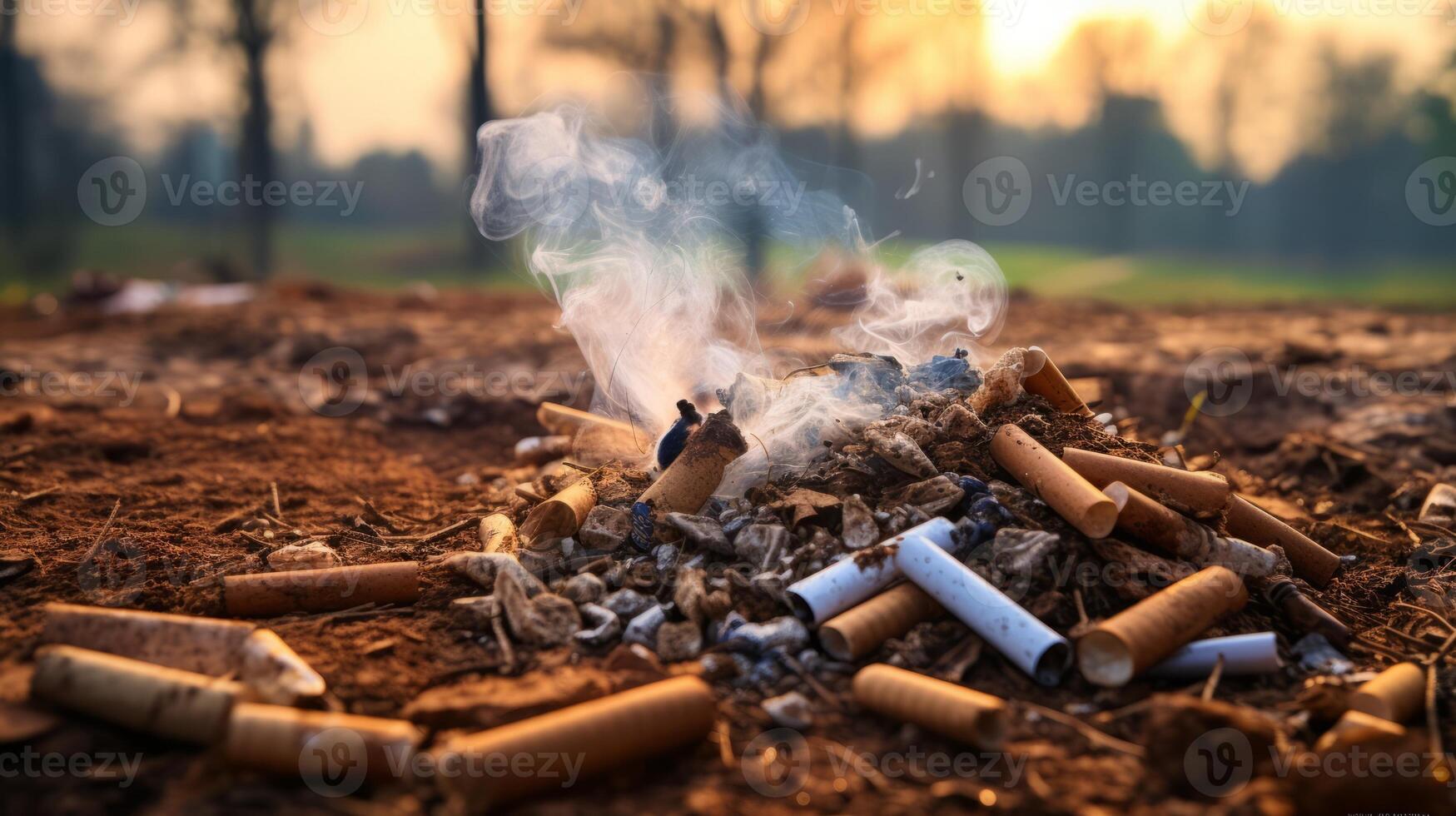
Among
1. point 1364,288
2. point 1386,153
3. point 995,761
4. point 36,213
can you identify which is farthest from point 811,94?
point 1386,153

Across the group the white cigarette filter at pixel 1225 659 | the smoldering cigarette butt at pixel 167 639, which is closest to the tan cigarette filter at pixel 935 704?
the white cigarette filter at pixel 1225 659

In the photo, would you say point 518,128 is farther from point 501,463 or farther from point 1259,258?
point 1259,258

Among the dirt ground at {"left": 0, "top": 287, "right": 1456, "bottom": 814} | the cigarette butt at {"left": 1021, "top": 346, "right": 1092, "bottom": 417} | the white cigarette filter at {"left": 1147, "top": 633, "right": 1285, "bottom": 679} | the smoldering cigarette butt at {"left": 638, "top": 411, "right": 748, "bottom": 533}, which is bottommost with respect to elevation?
the dirt ground at {"left": 0, "top": 287, "right": 1456, "bottom": 814}

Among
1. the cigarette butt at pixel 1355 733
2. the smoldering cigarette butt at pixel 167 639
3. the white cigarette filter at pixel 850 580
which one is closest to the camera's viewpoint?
the cigarette butt at pixel 1355 733

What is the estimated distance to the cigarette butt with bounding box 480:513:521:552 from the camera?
486 cm

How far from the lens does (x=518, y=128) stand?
6602 mm

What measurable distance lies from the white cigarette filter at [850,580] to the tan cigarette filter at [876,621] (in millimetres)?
52

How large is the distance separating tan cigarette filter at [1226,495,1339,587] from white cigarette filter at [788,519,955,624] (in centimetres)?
194

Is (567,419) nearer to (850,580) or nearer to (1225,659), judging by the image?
(850,580)

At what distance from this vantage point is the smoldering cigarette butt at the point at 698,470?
486 cm

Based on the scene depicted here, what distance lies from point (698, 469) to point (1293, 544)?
329 cm

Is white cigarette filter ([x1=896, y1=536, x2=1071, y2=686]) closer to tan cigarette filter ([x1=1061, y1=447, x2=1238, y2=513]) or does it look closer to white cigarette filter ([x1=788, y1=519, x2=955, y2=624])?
white cigarette filter ([x1=788, y1=519, x2=955, y2=624])

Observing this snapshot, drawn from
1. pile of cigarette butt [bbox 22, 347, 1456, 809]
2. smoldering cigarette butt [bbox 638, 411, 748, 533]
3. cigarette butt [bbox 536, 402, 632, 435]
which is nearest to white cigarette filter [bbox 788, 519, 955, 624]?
pile of cigarette butt [bbox 22, 347, 1456, 809]

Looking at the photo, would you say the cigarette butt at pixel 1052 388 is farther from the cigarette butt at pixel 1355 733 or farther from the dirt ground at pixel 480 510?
the cigarette butt at pixel 1355 733
